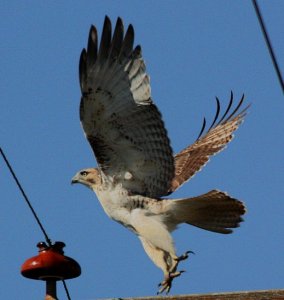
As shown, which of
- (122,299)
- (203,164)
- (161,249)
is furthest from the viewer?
(203,164)

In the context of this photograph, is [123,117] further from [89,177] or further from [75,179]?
[75,179]

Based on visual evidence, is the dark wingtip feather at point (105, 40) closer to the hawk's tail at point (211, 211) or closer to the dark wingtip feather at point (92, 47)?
the dark wingtip feather at point (92, 47)

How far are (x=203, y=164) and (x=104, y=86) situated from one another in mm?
2664

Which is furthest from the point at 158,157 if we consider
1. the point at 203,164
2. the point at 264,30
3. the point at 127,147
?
the point at 264,30

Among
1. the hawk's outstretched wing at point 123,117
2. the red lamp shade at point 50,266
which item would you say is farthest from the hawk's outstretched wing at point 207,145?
the red lamp shade at point 50,266

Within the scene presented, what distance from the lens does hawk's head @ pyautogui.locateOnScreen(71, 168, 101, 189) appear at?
1074cm

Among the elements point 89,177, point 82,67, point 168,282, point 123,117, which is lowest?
point 168,282

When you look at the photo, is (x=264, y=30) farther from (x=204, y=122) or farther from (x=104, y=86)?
(x=204, y=122)

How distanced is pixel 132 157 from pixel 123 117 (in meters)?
0.44

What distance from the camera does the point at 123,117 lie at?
1053 centimetres

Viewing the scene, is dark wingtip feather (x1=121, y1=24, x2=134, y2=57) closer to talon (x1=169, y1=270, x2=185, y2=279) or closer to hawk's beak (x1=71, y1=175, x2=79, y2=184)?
hawk's beak (x1=71, y1=175, x2=79, y2=184)

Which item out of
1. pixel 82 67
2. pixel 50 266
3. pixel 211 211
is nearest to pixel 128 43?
pixel 82 67

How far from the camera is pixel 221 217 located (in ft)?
34.4

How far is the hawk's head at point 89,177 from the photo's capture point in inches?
423
